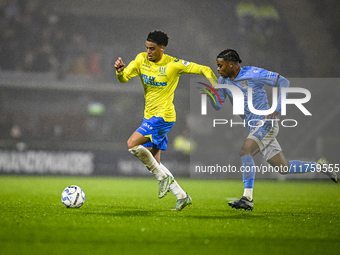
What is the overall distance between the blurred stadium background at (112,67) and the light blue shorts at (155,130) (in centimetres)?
897

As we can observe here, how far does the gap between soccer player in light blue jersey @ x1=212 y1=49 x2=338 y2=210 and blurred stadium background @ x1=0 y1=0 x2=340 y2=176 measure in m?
8.22

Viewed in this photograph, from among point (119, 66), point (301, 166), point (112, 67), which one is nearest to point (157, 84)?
point (119, 66)

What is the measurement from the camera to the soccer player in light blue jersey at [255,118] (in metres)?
5.23

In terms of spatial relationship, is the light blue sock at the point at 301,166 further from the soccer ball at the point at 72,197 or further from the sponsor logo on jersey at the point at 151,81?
the soccer ball at the point at 72,197

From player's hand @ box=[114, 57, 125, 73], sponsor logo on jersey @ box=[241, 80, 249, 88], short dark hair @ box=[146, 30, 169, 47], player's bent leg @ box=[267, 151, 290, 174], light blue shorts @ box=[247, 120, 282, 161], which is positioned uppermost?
short dark hair @ box=[146, 30, 169, 47]

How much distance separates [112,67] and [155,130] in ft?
42.8

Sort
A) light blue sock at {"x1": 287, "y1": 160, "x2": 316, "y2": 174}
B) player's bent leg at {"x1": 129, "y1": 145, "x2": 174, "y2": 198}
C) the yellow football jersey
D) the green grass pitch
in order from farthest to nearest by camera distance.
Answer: light blue sock at {"x1": 287, "y1": 160, "x2": 316, "y2": 174}, the yellow football jersey, player's bent leg at {"x1": 129, "y1": 145, "x2": 174, "y2": 198}, the green grass pitch

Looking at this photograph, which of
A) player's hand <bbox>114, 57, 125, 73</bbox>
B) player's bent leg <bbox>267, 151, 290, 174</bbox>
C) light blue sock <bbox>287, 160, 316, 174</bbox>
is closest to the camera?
player's hand <bbox>114, 57, 125, 73</bbox>

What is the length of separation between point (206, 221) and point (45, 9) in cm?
1641

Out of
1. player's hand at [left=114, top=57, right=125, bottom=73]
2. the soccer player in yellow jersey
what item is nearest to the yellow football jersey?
the soccer player in yellow jersey

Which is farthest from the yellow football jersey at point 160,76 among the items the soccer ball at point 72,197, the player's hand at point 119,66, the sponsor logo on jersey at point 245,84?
the soccer ball at point 72,197

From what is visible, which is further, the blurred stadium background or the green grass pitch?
the blurred stadium background

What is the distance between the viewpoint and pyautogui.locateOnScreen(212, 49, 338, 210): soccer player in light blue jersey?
5.23 metres

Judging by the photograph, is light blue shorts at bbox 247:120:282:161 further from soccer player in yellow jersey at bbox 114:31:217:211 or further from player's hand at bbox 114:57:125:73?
player's hand at bbox 114:57:125:73
